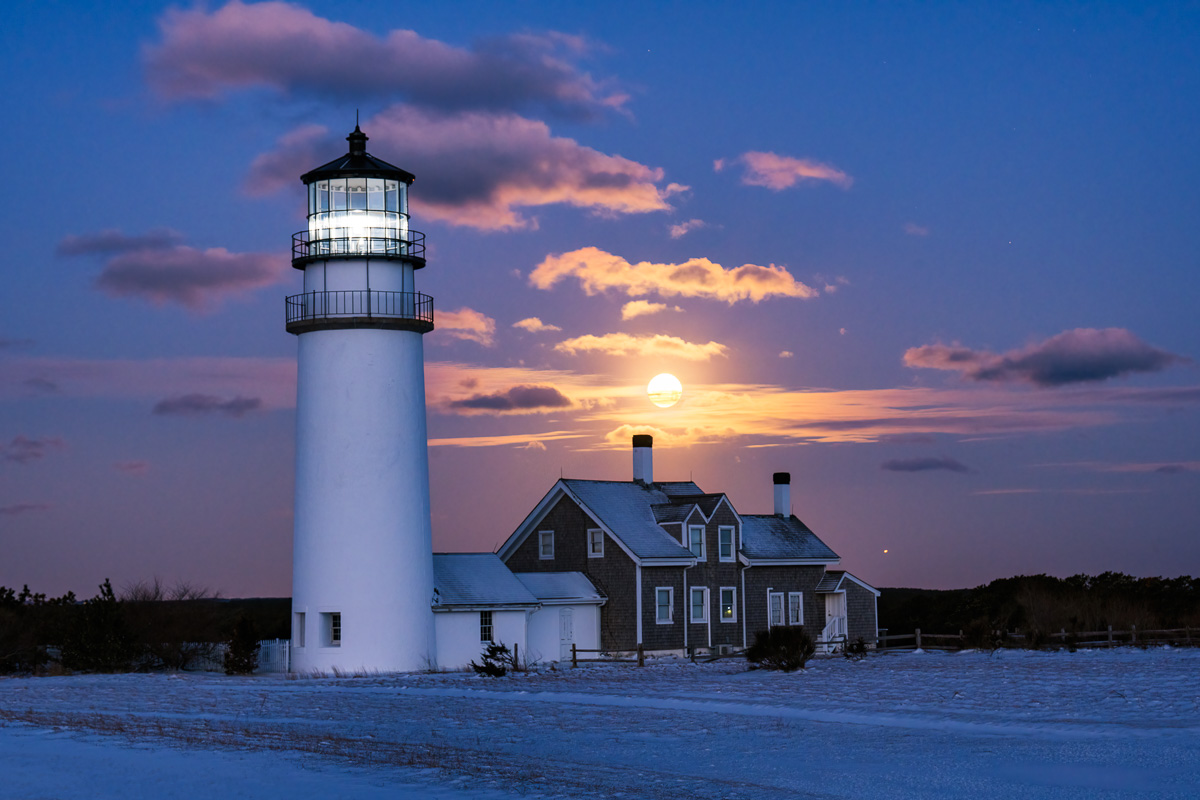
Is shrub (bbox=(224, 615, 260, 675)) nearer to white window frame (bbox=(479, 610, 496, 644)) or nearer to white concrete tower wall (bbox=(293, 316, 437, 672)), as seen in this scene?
white concrete tower wall (bbox=(293, 316, 437, 672))

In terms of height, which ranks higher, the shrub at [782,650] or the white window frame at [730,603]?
the white window frame at [730,603]

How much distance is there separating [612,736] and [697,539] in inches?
920

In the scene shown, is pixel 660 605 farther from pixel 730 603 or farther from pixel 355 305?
pixel 355 305

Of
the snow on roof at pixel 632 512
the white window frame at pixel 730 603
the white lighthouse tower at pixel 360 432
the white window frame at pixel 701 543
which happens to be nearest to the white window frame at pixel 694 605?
the white window frame at pixel 730 603

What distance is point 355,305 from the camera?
34750 mm

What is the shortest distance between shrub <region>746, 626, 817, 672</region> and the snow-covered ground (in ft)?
6.67

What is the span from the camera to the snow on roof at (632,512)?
4203cm

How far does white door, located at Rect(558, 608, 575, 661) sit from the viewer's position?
133 feet

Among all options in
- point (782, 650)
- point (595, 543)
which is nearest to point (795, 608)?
point (595, 543)

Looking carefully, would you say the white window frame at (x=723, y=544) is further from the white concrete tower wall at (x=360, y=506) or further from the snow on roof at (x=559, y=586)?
the white concrete tower wall at (x=360, y=506)

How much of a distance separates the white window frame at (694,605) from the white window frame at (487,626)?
765cm

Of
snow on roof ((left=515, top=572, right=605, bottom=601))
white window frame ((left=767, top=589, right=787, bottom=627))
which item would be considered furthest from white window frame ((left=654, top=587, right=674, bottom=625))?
white window frame ((left=767, top=589, right=787, bottom=627))

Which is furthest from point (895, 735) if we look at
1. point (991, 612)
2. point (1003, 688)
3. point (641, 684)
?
point (991, 612)

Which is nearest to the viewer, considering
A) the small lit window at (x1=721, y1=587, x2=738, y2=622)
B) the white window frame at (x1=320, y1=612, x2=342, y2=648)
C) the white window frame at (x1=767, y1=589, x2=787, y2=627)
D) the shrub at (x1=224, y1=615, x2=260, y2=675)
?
the white window frame at (x1=320, y1=612, x2=342, y2=648)
